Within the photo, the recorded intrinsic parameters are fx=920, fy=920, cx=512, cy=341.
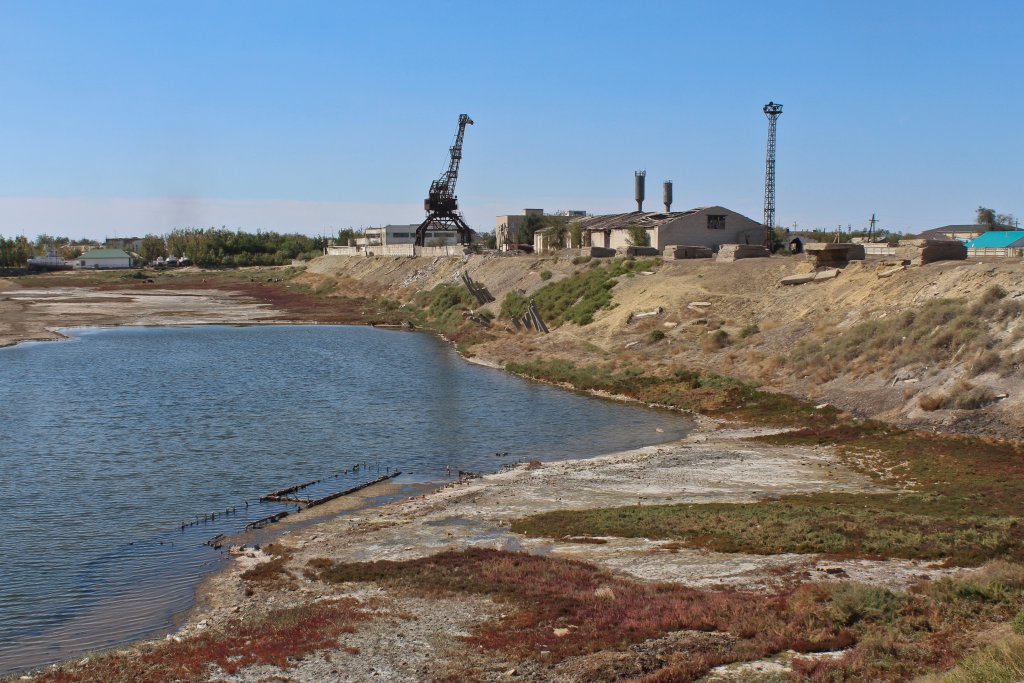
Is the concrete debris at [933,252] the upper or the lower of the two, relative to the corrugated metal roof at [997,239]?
lower

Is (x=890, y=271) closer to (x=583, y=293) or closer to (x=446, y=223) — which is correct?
(x=583, y=293)

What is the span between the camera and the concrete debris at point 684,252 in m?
76.2

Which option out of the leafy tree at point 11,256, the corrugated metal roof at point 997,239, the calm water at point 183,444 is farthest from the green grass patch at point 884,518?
the leafy tree at point 11,256

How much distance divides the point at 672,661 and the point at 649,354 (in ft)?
135

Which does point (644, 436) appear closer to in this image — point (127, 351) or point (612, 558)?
point (612, 558)

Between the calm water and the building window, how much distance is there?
3230cm

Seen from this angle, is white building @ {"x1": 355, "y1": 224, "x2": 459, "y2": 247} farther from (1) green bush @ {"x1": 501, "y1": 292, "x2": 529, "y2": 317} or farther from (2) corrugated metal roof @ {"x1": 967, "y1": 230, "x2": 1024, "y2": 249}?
(2) corrugated metal roof @ {"x1": 967, "y1": 230, "x2": 1024, "y2": 249}

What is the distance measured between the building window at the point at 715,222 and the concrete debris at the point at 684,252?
11.9 metres

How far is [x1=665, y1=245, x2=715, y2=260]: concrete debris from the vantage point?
3002 inches

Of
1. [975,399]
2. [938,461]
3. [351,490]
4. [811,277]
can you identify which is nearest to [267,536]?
[351,490]

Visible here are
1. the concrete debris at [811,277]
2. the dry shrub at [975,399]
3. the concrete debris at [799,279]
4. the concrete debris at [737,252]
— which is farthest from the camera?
the concrete debris at [737,252]

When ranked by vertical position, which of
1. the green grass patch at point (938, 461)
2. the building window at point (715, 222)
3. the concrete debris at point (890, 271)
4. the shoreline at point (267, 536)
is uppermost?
the building window at point (715, 222)

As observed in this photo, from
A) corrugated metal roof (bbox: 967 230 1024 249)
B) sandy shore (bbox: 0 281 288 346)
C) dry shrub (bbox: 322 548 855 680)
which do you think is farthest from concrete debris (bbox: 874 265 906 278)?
sandy shore (bbox: 0 281 288 346)

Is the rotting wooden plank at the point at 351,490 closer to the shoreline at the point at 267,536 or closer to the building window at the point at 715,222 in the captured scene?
the shoreline at the point at 267,536
